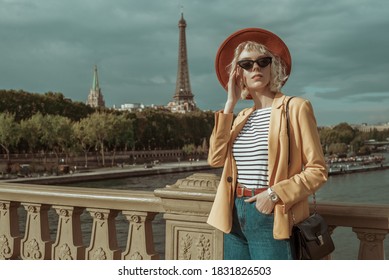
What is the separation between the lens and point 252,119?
10.1 feet

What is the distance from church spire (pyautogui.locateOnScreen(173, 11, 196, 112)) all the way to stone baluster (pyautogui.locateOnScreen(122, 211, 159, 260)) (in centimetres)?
12733

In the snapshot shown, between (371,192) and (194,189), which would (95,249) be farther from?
(371,192)

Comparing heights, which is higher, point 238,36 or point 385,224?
point 238,36

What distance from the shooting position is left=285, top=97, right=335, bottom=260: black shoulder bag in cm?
285

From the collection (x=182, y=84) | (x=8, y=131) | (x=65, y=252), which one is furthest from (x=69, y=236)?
(x=182, y=84)

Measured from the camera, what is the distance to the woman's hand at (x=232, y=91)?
10.3 feet

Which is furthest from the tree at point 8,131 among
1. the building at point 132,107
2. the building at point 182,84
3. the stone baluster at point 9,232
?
the building at point 182,84

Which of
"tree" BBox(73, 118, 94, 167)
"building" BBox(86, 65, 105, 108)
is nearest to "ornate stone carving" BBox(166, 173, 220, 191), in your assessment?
"tree" BBox(73, 118, 94, 167)

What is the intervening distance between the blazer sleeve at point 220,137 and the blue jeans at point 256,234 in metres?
0.28

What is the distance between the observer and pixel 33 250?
507cm

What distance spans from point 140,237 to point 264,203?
6.19 ft

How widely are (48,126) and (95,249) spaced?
49869 mm

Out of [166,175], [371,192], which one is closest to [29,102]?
[166,175]

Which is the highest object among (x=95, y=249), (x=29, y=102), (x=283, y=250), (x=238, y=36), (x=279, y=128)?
(x=29, y=102)
